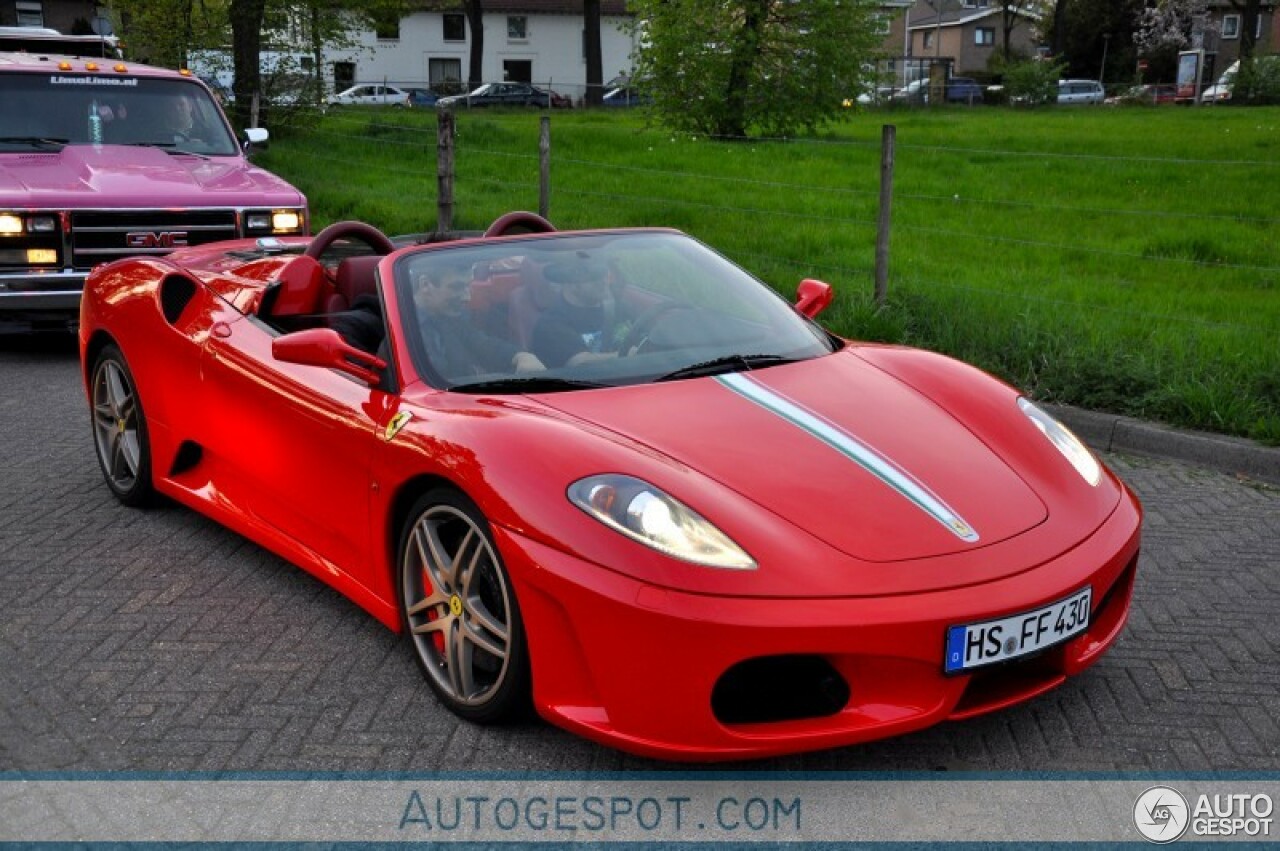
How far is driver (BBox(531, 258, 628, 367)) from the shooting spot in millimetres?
4227

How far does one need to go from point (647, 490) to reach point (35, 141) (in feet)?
25.7

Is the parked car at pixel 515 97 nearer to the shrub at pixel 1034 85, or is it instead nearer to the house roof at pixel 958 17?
the shrub at pixel 1034 85

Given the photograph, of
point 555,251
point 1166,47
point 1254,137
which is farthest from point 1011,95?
point 555,251

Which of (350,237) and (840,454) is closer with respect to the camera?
(840,454)

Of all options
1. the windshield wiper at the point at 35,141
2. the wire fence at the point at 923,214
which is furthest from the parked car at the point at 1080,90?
the windshield wiper at the point at 35,141

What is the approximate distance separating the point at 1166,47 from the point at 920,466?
73.2m

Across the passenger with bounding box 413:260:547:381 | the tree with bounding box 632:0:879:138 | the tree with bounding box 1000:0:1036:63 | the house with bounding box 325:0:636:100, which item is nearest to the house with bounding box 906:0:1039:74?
the tree with bounding box 1000:0:1036:63

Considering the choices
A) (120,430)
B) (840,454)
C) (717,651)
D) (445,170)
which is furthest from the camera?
(445,170)

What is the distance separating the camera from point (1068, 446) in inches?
160

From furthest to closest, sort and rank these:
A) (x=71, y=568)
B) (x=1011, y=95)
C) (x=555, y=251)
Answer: (x=1011, y=95) → (x=71, y=568) → (x=555, y=251)

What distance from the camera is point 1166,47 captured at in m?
69.6

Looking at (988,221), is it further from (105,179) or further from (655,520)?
(655,520)

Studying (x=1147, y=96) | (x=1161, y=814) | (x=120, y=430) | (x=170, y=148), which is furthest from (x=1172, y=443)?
(x=1147, y=96)

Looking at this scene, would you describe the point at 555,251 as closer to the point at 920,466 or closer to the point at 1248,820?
the point at 920,466
